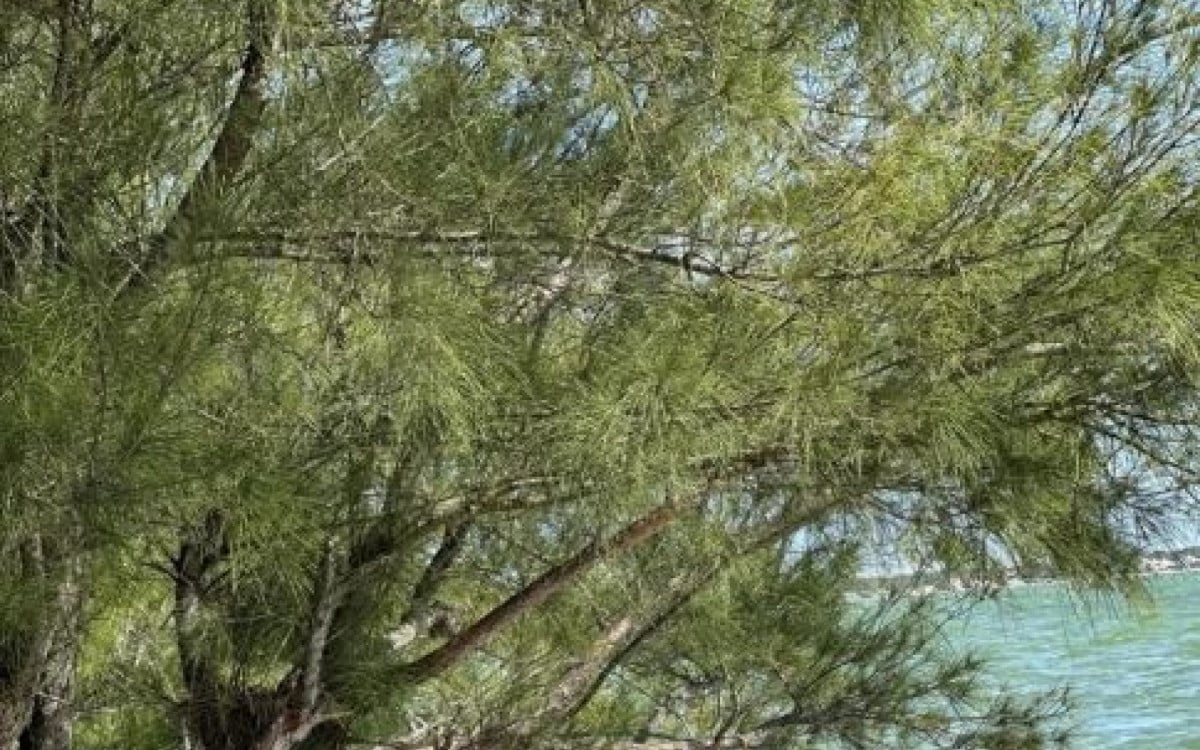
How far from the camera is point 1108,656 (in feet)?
36.8

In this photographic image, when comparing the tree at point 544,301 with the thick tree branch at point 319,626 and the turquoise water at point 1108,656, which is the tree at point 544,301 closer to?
the thick tree branch at point 319,626

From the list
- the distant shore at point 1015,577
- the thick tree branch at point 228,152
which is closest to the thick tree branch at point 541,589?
the distant shore at point 1015,577

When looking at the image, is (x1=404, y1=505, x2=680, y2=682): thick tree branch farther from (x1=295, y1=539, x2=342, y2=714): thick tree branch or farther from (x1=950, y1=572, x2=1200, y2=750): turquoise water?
(x1=950, y1=572, x2=1200, y2=750): turquoise water

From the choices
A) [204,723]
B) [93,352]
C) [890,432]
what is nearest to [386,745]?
[204,723]

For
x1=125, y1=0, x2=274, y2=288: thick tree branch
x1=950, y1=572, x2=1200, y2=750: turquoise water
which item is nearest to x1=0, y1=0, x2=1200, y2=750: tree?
x1=125, y1=0, x2=274, y2=288: thick tree branch

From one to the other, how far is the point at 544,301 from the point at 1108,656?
10.4 m

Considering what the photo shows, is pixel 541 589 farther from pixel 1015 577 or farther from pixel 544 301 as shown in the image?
pixel 1015 577

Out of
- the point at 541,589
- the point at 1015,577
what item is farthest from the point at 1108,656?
the point at 541,589

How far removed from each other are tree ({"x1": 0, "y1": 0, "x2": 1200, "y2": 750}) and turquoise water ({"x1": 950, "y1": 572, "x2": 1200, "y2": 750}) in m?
0.15

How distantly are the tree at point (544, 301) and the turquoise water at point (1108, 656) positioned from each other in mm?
153

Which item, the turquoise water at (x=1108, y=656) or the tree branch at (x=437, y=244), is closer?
the tree branch at (x=437, y=244)

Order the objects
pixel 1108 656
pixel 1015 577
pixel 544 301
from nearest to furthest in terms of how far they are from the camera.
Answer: pixel 544 301, pixel 1015 577, pixel 1108 656

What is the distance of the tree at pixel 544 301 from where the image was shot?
1199 mm

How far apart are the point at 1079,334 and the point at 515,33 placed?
1.88 ft
